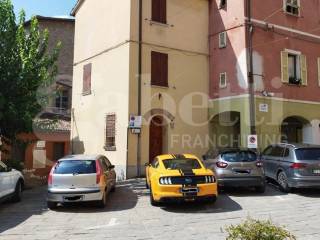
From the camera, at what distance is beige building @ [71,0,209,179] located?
59.4 ft

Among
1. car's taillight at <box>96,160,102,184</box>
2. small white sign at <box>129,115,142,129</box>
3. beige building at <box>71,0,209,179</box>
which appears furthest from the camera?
beige building at <box>71,0,209,179</box>

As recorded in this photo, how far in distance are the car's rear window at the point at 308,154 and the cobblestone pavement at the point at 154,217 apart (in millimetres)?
1219

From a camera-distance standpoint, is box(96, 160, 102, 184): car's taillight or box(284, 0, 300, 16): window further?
box(284, 0, 300, 16): window

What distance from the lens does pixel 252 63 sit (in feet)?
59.4

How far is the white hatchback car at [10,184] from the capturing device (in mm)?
11664

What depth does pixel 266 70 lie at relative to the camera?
1866cm

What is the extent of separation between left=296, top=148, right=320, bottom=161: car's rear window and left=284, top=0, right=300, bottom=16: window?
30.1 feet

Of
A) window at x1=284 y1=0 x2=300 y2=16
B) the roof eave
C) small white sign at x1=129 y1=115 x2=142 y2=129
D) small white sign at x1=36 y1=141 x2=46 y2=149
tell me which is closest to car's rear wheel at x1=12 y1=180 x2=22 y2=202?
small white sign at x1=129 y1=115 x2=142 y2=129

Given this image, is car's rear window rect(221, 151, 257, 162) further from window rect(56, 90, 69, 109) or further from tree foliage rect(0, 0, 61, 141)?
window rect(56, 90, 69, 109)

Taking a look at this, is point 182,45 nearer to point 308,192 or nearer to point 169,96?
point 169,96

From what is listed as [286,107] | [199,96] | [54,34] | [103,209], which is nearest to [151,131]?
[199,96]

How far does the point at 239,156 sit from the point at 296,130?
9.07m

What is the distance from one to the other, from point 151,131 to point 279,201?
787 cm

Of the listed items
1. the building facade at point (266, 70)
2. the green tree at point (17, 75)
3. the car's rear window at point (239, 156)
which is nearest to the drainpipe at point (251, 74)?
the building facade at point (266, 70)
